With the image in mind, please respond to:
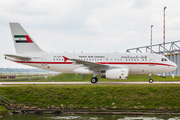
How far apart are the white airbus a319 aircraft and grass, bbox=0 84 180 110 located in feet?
19.8

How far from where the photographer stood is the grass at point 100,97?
1950 centimetres

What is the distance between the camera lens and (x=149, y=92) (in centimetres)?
2123

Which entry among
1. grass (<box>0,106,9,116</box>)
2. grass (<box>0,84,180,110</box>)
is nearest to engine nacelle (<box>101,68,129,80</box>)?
grass (<box>0,84,180,110</box>)

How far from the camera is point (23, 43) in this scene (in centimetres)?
3080

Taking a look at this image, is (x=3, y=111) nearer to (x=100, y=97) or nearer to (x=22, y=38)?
(x=100, y=97)

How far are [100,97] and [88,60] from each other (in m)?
9.58

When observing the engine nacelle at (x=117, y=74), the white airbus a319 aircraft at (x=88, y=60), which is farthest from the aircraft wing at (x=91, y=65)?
the engine nacelle at (x=117, y=74)

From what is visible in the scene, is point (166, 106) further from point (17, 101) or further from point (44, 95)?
point (17, 101)

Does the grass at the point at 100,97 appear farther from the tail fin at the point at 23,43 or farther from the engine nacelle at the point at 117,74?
the tail fin at the point at 23,43

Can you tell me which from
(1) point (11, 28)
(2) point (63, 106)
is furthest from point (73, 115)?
(1) point (11, 28)

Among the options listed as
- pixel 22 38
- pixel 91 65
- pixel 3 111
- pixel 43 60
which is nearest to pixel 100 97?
pixel 91 65

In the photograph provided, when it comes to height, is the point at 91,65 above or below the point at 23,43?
below

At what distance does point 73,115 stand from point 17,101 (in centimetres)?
572

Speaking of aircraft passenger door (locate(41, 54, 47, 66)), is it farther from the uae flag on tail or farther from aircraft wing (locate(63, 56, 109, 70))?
aircraft wing (locate(63, 56, 109, 70))
